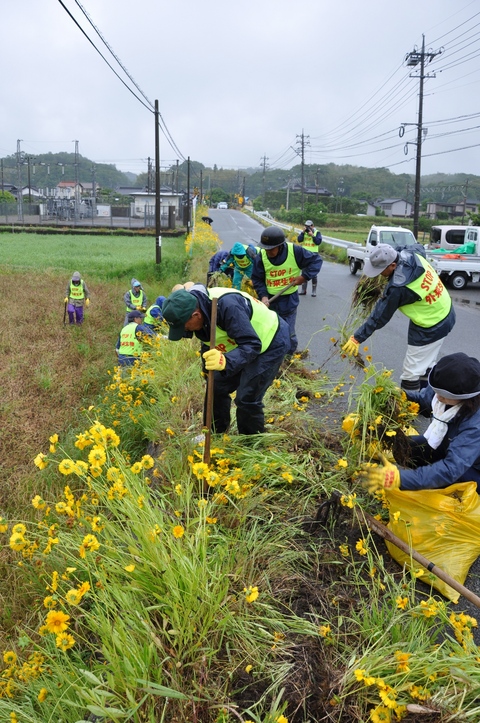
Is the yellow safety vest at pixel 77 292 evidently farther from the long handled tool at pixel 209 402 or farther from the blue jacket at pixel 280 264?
the long handled tool at pixel 209 402

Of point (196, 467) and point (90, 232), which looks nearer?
point (196, 467)

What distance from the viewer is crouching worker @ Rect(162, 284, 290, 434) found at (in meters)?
3.25

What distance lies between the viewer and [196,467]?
8.45ft

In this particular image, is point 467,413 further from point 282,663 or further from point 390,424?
point 282,663

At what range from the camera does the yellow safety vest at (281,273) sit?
6098mm

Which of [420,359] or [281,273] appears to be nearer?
[420,359]

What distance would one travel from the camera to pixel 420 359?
4.77 metres

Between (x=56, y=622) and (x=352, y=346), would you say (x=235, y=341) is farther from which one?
(x=56, y=622)

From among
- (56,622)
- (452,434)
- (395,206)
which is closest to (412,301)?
(452,434)

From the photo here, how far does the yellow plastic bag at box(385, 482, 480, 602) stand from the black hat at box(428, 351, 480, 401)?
0.46 m

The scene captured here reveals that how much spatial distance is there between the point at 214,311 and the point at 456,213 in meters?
87.9

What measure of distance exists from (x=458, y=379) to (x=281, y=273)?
3571 millimetres

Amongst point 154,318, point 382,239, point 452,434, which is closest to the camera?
point 452,434

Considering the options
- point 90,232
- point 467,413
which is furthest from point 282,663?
point 90,232
